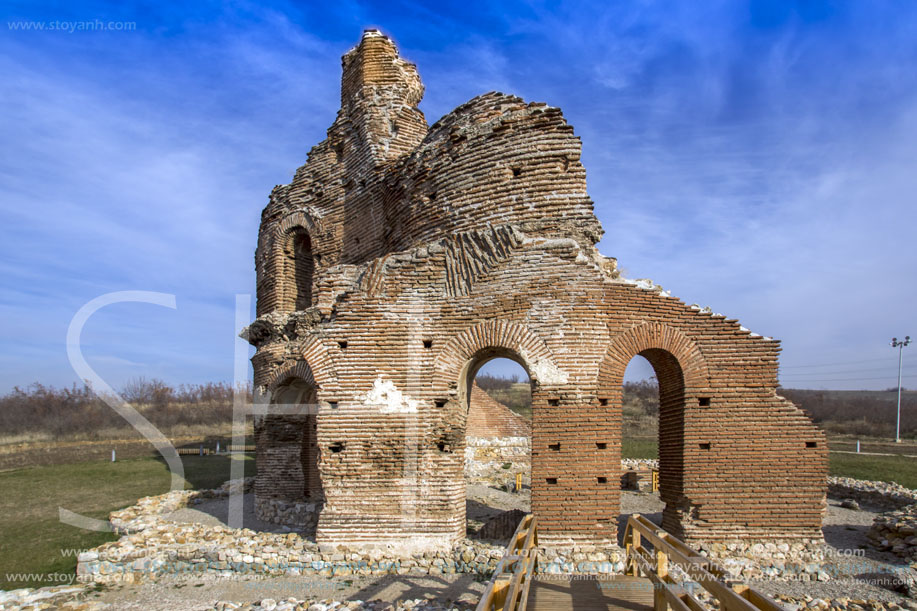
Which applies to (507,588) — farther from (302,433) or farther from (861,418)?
(861,418)

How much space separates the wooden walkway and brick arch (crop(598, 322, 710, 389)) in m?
3.07

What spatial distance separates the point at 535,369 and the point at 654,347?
5.92 ft

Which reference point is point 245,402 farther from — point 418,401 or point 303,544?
point 418,401

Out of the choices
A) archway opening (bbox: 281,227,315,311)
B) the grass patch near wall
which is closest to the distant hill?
the grass patch near wall

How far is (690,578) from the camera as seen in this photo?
505 cm

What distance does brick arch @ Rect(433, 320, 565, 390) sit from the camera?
8.58m

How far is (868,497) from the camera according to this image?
47.0 ft

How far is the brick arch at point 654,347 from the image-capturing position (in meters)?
8.57

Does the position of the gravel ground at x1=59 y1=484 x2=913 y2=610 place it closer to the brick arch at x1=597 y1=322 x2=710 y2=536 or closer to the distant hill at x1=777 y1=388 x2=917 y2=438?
the brick arch at x1=597 y1=322 x2=710 y2=536

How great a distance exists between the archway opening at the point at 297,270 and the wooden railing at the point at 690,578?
1020 cm

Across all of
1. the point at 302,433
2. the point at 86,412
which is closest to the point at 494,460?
the point at 302,433

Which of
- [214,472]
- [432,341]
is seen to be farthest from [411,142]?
Answer: [214,472]

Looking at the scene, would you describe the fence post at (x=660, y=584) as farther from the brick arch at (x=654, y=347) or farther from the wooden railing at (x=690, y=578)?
the brick arch at (x=654, y=347)

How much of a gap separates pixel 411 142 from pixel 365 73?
2.18 metres
